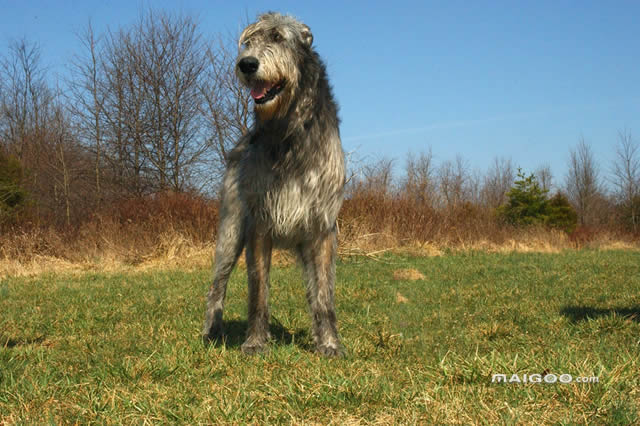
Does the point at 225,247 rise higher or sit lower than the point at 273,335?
higher

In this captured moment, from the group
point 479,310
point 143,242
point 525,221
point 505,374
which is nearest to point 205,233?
point 143,242

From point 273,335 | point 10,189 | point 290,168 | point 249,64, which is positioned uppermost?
point 10,189

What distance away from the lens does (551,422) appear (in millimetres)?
1949

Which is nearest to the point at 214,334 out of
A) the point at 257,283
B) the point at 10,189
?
the point at 257,283

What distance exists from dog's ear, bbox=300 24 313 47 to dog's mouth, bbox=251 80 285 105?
0.47m

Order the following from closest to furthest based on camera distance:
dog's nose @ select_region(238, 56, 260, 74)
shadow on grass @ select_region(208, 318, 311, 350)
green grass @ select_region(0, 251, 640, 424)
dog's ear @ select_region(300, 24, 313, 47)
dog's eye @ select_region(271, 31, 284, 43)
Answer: green grass @ select_region(0, 251, 640, 424)
dog's nose @ select_region(238, 56, 260, 74)
dog's eye @ select_region(271, 31, 284, 43)
dog's ear @ select_region(300, 24, 313, 47)
shadow on grass @ select_region(208, 318, 311, 350)

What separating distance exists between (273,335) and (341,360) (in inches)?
45.4

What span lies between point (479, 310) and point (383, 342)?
1934 mm

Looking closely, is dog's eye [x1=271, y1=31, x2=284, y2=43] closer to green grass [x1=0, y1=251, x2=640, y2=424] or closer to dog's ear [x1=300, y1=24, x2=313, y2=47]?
dog's ear [x1=300, y1=24, x2=313, y2=47]

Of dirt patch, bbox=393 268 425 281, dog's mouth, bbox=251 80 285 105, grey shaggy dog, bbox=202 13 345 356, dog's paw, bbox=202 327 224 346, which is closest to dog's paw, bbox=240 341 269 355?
grey shaggy dog, bbox=202 13 345 356

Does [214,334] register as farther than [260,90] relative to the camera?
Yes

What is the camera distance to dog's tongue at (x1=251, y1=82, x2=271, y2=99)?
3240 mm

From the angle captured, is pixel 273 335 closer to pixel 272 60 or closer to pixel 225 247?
pixel 225 247

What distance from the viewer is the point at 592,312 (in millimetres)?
5051
